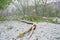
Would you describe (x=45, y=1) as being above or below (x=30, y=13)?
above

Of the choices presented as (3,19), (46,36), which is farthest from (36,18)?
(46,36)

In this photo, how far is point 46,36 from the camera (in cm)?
268

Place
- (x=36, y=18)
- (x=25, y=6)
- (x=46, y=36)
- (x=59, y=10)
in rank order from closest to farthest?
(x=46, y=36) → (x=36, y=18) → (x=59, y=10) → (x=25, y=6)

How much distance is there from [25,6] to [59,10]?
50.0 inches

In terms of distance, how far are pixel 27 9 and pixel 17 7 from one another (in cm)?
45

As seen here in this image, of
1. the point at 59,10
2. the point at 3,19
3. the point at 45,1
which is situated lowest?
the point at 3,19

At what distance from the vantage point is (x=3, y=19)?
478cm

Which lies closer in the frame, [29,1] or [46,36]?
[46,36]

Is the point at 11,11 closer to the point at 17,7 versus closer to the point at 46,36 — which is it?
the point at 17,7

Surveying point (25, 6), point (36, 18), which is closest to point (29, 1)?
point (25, 6)

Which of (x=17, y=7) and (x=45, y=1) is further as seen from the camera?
(x=17, y=7)

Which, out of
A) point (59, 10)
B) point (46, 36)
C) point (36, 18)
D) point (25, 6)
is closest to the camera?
point (46, 36)

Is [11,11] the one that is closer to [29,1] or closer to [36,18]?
[29,1]

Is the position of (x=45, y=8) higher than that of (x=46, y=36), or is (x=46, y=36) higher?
(x=45, y=8)
